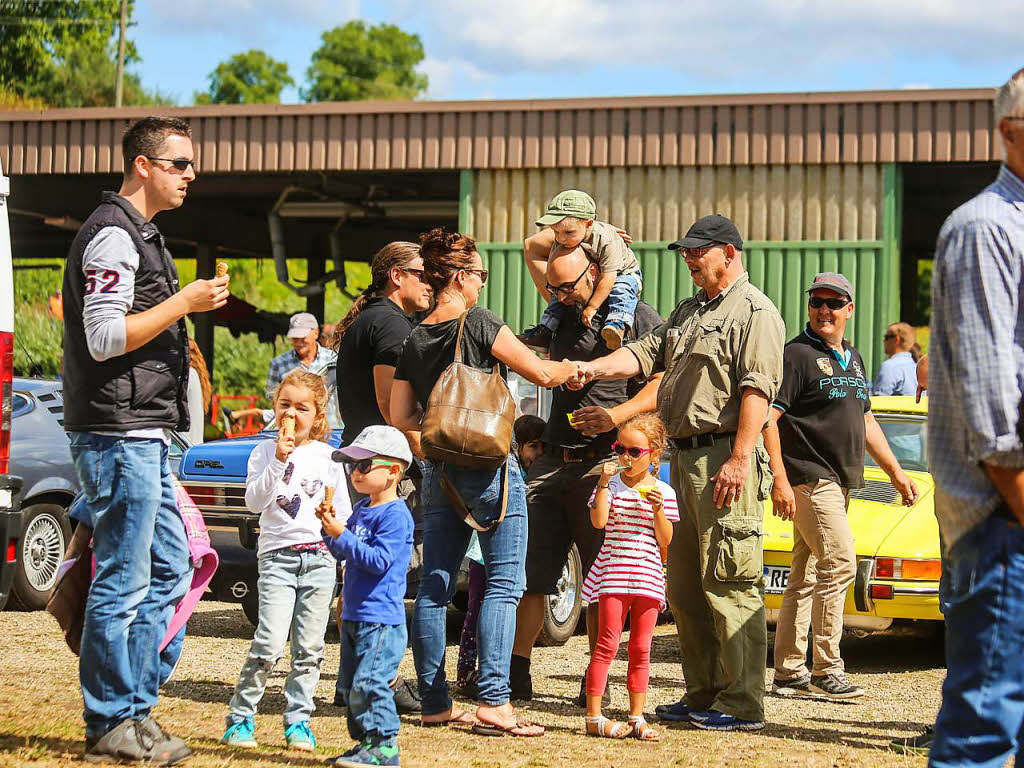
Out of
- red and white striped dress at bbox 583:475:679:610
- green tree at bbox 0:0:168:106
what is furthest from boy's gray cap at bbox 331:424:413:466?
green tree at bbox 0:0:168:106

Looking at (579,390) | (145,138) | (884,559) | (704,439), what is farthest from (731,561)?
(145,138)

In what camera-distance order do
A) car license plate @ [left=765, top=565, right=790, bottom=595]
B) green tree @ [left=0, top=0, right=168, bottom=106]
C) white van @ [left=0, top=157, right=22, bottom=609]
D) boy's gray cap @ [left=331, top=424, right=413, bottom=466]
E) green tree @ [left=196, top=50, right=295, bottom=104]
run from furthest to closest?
1. green tree @ [left=196, top=50, right=295, bottom=104]
2. green tree @ [left=0, top=0, right=168, bottom=106]
3. car license plate @ [left=765, top=565, right=790, bottom=595]
4. white van @ [left=0, top=157, right=22, bottom=609]
5. boy's gray cap @ [left=331, top=424, right=413, bottom=466]

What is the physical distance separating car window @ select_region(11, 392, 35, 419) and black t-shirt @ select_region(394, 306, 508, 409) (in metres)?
5.46

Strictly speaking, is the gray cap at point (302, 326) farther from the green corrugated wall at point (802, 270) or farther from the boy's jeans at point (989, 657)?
the boy's jeans at point (989, 657)

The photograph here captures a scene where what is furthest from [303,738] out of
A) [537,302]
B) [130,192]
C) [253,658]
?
[537,302]

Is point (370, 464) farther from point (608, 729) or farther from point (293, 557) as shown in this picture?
point (608, 729)

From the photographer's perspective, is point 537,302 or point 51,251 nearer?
point 537,302

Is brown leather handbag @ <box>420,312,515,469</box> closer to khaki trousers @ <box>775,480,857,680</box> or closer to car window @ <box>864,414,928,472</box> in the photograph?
khaki trousers @ <box>775,480,857,680</box>

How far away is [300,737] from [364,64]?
9564 cm

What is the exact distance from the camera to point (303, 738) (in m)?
5.41

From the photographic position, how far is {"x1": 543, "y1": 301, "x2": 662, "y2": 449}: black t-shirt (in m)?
6.54

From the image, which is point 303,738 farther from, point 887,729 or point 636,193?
point 636,193

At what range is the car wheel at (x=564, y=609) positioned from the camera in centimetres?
886

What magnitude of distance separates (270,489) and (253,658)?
0.68 meters
